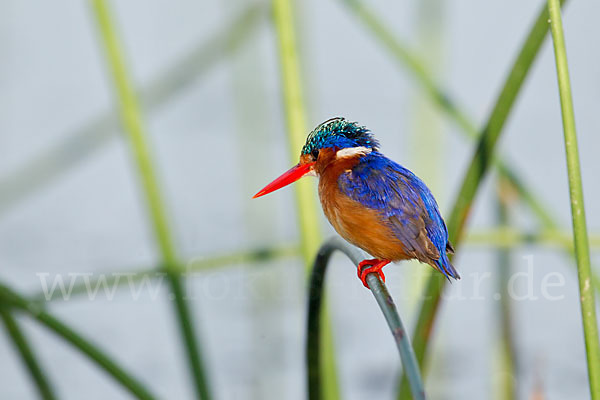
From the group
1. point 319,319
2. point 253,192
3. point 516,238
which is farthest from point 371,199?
point 253,192

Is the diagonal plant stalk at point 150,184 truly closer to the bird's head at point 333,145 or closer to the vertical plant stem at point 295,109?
the vertical plant stem at point 295,109

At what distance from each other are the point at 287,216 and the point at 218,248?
0.91 ft

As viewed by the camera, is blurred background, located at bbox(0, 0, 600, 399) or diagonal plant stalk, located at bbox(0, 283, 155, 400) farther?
blurred background, located at bbox(0, 0, 600, 399)

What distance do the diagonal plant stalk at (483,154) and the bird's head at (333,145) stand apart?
0.46 feet

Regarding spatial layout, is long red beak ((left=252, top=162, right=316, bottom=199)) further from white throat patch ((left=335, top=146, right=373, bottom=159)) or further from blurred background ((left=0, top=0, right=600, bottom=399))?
blurred background ((left=0, top=0, right=600, bottom=399))

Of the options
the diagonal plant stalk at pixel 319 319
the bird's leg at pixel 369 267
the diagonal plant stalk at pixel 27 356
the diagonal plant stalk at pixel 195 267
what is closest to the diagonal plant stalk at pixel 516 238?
the diagonal plant stalk at pixel 195 267

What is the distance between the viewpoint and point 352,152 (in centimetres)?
64

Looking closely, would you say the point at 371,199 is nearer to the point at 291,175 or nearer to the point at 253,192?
the point at 291,175

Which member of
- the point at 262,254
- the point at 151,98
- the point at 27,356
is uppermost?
the point at 151,98

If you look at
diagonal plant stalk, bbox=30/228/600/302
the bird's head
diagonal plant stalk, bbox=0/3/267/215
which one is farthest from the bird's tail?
diagonal plant stalk, bbox=0/3/267/215

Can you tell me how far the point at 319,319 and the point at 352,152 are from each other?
25cm

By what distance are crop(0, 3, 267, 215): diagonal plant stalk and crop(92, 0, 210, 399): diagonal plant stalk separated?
53 cm

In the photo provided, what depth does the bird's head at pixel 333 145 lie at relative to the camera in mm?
643

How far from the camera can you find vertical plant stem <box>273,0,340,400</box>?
86cm
